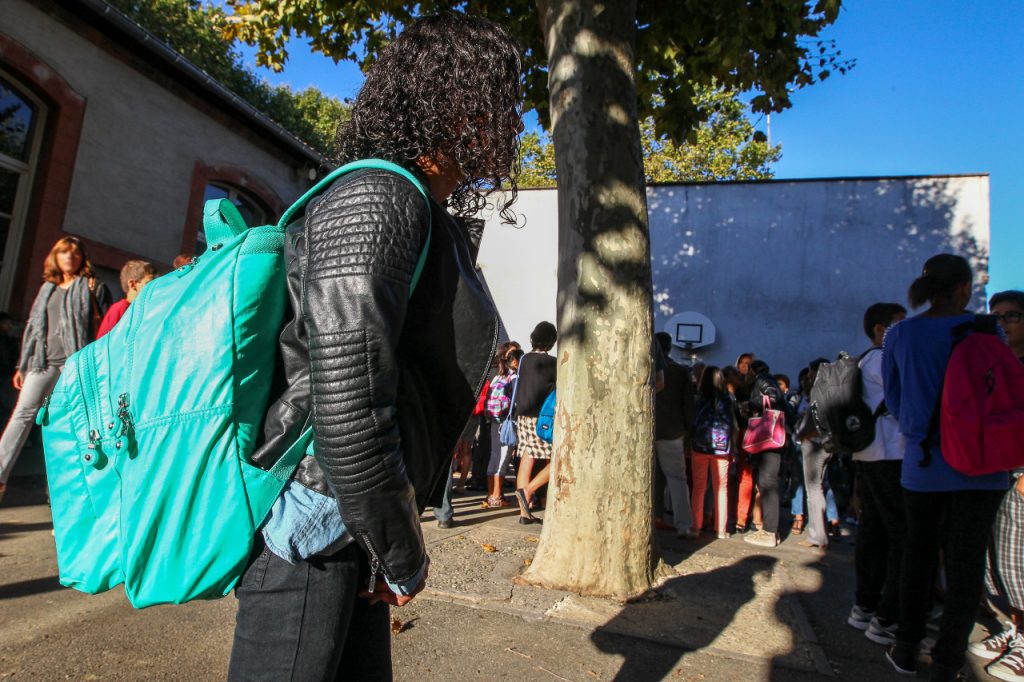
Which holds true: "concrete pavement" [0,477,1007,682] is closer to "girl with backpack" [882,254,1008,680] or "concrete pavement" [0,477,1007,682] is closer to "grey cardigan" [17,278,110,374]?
"girl with backpack" [882,254,1008,680]

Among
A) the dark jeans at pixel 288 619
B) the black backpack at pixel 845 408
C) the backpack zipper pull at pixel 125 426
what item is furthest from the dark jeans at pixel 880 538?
the backpack zipper pull at pixel 125 426

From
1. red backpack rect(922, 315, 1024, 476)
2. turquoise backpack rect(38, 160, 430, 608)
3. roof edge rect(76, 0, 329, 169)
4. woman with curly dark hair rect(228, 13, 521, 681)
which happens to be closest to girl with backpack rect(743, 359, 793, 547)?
red backpack rect(922, 315, 1024, 476)

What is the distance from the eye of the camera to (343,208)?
123 cm

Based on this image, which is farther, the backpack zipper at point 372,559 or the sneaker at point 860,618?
the sneaker at point 860,618

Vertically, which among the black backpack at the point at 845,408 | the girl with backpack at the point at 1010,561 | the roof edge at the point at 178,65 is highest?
the roof edge at the point at 178,65

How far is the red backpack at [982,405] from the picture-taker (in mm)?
2857

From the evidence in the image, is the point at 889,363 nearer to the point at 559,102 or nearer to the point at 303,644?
the point at 559,102

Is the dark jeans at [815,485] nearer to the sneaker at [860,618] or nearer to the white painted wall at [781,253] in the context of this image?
the sneaker at [860,618]

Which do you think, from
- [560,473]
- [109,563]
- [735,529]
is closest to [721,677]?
[560,473]

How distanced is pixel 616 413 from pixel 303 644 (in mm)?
3051

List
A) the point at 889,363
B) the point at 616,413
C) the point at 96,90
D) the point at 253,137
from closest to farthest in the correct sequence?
the point at 889,363 < the point at 616,413 < the point at 96,90 < the point at 253,137

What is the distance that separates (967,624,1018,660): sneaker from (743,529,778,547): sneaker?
270cm

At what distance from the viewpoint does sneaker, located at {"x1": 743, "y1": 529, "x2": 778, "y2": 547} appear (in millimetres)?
6492

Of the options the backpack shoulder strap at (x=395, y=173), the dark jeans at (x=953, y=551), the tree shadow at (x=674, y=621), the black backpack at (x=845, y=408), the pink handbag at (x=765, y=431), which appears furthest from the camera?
the pink handbag at (x=765, y=431)
